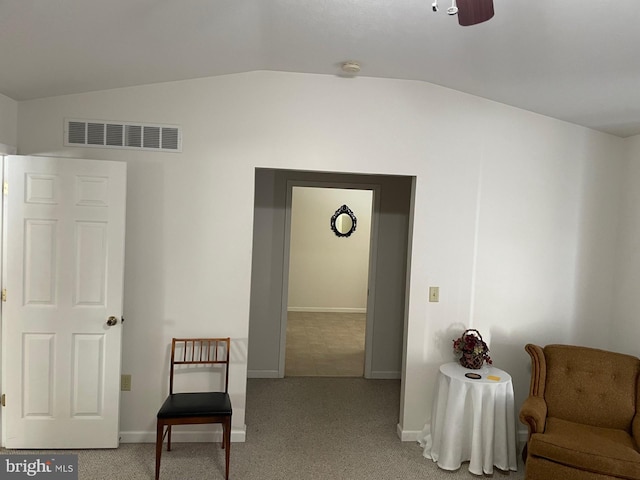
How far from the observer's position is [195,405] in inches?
130

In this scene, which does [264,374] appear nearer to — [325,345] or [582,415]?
[325,345]

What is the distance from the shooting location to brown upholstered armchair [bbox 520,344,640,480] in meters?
2.91

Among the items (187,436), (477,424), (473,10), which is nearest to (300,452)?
(187,436)

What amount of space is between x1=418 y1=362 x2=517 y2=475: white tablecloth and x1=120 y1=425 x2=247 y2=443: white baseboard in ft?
4.72

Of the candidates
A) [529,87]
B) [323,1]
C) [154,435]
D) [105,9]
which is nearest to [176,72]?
[105,9]

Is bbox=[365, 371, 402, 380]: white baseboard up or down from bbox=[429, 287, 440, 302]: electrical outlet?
down

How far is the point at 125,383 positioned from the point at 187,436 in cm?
59

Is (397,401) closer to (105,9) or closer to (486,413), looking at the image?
(486,413)

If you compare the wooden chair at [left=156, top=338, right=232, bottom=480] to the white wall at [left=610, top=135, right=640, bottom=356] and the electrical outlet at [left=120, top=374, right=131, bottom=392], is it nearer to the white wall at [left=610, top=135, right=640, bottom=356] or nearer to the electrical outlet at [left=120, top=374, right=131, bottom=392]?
the electrical outlet at [left=120, top=374, right=131, bottom=392]

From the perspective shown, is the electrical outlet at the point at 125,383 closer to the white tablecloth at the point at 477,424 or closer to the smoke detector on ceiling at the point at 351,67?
the white tablecloth at the point at 477,424

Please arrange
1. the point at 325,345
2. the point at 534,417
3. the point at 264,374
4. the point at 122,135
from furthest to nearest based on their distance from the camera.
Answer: the point at 325,345 → the point at 264,374 → the point at 122,135 → the point at 534,417

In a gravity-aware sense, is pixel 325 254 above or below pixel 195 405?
above

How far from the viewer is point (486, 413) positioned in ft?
11.4

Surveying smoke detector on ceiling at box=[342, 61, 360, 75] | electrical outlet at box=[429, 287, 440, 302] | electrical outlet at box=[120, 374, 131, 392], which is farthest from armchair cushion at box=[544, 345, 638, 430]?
electrical outlet at box=[120, 374, 131, 392]
